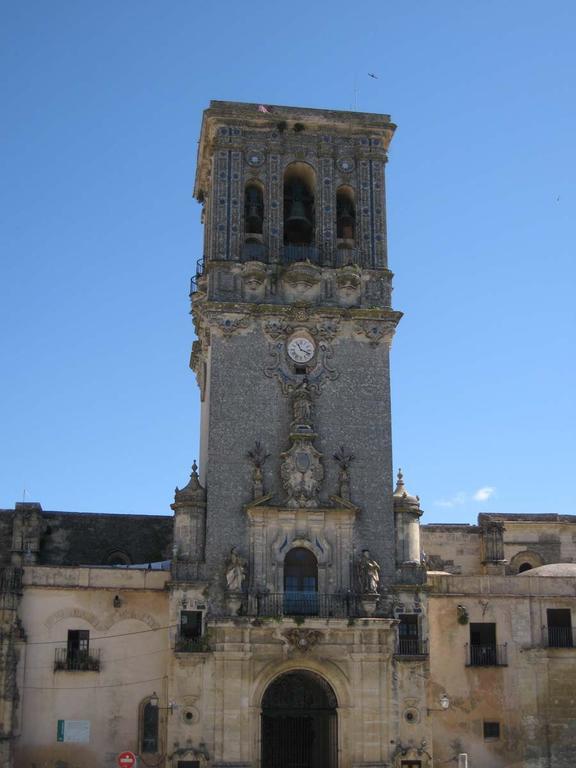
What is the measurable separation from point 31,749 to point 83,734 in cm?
175

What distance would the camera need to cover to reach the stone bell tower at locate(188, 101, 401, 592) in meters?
40.6

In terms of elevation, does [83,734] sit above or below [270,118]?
below

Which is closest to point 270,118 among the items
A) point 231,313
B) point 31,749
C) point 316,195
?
point 316,195

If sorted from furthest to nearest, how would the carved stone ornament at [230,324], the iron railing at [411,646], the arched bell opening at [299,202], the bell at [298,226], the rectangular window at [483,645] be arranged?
the bell at [298,226]
the arched bell opening at [299,202]
the carved stone ornament at [230,324]
the rectangular window at [483,645]
the iron railing at [411,646]

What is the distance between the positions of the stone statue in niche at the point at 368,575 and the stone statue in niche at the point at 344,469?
2278 millimetres

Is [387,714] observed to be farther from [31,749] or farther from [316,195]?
[316,195]

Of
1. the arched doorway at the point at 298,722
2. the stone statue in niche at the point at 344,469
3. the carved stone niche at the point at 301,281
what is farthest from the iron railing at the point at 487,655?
the carved stone niche at the point at 301,281

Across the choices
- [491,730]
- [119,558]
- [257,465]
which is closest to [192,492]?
[257,465]

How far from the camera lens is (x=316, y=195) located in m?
44.9

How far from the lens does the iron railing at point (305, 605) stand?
39.4 m

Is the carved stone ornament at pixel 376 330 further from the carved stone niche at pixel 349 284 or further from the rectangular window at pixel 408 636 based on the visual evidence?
the rectangular window at pixel 408 636

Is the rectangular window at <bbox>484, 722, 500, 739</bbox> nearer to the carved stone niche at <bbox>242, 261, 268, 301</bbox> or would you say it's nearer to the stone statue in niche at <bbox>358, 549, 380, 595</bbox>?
the stone statue in niche at <bbox>358, 549, 380, 595</bbox>

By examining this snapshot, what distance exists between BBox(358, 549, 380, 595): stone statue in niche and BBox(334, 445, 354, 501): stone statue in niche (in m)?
2.28

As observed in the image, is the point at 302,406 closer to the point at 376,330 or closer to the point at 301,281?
the point at 376,330
